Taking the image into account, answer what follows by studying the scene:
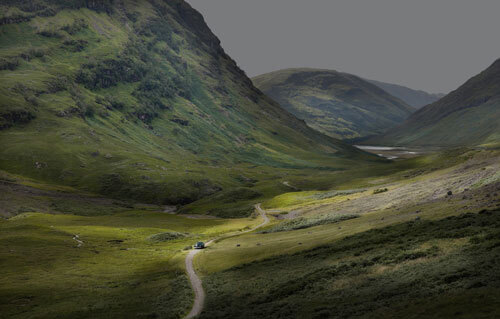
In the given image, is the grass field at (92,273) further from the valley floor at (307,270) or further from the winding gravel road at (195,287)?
the winding gravel road at (195,287)

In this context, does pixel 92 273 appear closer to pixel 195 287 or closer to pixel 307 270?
pixel 195 287

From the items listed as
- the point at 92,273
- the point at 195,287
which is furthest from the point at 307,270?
the point at 92,273

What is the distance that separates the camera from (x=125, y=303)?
50.2 meters

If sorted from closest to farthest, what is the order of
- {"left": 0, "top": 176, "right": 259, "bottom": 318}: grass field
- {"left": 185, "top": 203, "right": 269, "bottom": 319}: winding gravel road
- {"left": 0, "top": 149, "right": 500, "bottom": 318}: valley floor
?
{"left": 0, "top": 149, "right": 500, "bottom": 318}: valley floor < {"left": 185, "top": 203, "right": 269, "bottom": 319}: winding gravel road < {"left": 0, "top": 176, "right": 259, "bottom": 318}: grass field

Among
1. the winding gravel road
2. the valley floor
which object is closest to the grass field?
the valley floor

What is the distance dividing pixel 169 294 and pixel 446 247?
3495cm

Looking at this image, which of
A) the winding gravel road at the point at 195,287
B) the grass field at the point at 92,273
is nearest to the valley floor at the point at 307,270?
the grass field at the point at 92,273

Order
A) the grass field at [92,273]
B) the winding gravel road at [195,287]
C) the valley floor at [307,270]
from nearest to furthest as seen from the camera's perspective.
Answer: the valley floor at [307,270] < the winding gravel road at [195,287] < the grass field at [92,273]

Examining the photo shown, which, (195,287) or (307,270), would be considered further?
(195,287)

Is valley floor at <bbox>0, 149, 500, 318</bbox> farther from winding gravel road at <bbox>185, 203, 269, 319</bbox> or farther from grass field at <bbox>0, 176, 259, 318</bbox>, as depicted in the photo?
Result: winding gravel road at <bbox>185, 203, 269, 319</bbox>

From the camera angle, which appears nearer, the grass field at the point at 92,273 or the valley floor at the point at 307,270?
the valley floor at the point at 307,270

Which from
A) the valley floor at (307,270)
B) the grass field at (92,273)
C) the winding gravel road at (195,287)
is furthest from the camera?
the grass field at (92,273)

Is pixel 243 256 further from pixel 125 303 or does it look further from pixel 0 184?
pixel 0 184

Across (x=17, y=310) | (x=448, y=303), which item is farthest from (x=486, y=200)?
(x=17, y=310)
